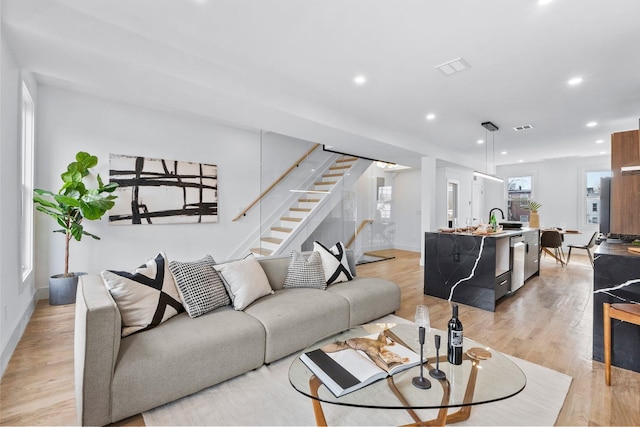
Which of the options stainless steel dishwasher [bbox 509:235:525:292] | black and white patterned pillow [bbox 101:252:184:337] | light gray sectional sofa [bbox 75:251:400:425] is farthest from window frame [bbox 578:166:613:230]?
black and white patterned pillow [bbox 101:252:184:337]

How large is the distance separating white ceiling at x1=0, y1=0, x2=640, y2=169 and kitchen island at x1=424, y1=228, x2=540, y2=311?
6.02 ft

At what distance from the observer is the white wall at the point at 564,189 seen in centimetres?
802

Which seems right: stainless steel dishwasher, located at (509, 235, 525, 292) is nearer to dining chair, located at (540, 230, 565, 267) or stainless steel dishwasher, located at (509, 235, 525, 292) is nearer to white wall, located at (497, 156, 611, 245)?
dining chair, located at (540, 230, 565, 267)

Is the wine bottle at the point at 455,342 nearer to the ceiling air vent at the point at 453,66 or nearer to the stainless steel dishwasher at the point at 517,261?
the ceiling air vent at the point at 453,66

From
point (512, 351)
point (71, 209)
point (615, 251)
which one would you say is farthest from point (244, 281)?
point (615, 251)

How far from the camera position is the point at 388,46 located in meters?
2.78

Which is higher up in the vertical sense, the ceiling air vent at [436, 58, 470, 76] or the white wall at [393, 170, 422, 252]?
the ceiling air vent at [436, 58, 470, 76]

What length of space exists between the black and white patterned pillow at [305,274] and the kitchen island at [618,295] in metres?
2.33

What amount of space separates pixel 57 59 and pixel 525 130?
652cm

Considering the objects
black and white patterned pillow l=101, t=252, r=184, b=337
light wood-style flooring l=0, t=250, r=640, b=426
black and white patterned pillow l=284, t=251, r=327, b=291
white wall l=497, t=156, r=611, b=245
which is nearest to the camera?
light wood-style flooring l=0, t=250, r=640, b=426

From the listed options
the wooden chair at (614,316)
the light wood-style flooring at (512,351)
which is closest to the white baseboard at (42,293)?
the light wood-style flooring at (512,351)

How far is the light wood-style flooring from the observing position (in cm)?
184

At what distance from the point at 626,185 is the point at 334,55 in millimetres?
3391

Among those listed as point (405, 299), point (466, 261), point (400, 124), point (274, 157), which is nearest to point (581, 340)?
point (466, 261)
